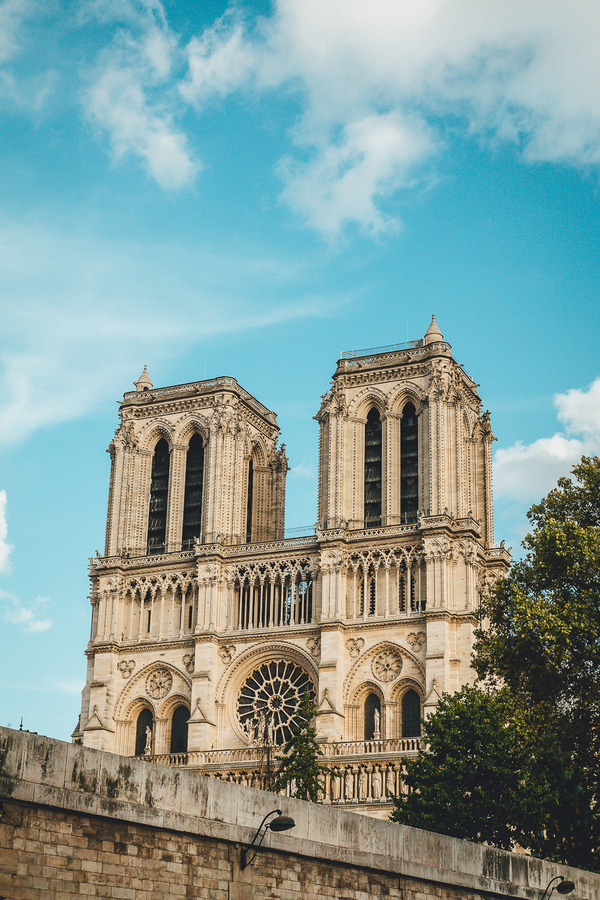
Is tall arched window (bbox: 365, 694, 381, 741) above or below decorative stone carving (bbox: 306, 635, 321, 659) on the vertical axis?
below

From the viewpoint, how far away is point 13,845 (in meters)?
14.4

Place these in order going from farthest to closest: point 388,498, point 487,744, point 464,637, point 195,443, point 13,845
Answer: point 195,443 → point 388,498 → point 464,637 → point 487,744 → point 13,845

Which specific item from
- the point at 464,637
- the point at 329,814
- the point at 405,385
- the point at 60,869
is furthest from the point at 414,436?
the point at 60,869

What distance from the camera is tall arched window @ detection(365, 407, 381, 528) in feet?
180

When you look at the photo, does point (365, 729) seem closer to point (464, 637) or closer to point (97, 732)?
point (464, 637)

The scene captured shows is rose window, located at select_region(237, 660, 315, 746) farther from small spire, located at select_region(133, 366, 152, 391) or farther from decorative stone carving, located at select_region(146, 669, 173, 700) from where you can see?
small spire, located at select_region(133, 366, 152, 391)

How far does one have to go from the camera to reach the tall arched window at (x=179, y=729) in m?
54.1

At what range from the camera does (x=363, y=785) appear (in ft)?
152

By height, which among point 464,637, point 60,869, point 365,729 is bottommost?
point 60,869

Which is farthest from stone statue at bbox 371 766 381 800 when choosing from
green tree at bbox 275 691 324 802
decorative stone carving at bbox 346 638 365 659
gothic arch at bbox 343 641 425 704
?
decorative stone carving at bbox 346 638 365 659

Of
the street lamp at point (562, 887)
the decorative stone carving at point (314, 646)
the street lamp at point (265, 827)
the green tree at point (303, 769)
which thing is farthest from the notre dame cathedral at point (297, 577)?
the street lamp at point (265, 827)

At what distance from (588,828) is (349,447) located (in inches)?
1007

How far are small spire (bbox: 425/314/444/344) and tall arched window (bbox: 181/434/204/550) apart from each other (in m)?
12.0

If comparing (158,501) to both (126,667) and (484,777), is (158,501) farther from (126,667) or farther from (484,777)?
(484,777)
